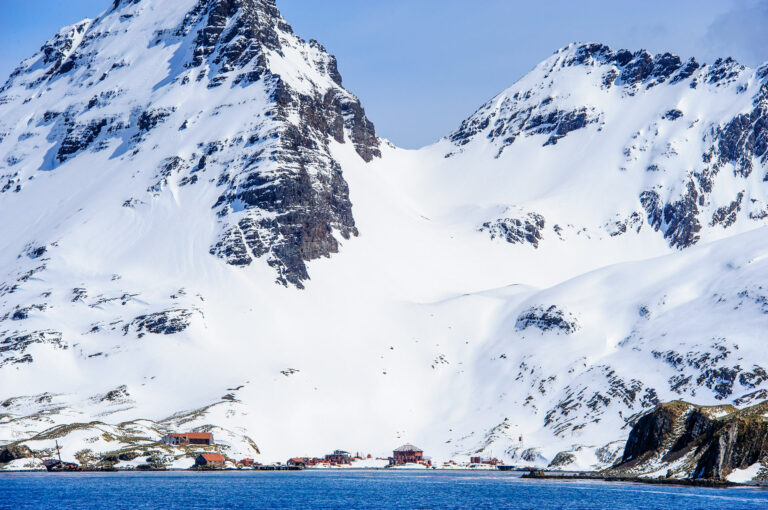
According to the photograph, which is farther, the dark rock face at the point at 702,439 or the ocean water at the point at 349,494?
the dark rock face at the point at 702,439

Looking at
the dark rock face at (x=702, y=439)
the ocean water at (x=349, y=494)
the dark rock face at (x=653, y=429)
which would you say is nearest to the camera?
the ocean water at (x=349, y=494)

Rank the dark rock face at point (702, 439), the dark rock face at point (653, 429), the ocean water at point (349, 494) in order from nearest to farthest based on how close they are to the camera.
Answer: the ocean water at point (349, 494)
the dark rock face at point (702, 439)
the dark rock face at point (653, 429)

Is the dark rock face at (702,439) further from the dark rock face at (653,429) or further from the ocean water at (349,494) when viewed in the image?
the ocean water at (349,494)

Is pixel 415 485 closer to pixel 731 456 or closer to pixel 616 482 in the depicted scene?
pixel 616 482

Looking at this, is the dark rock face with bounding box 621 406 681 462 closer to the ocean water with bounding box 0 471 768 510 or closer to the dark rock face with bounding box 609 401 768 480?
the dark rock face with bounding box 609 401 768 480

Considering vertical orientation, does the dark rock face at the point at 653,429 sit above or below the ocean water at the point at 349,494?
above

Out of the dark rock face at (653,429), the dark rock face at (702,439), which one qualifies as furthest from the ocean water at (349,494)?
the dark rock face at (653,429)

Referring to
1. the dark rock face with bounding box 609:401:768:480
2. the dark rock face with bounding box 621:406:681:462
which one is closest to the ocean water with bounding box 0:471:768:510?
the dark rock face with bounding box 609:401:768:480

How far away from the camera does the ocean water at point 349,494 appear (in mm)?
138250

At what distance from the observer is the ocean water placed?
13825cm

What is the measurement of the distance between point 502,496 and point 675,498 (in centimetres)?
2495

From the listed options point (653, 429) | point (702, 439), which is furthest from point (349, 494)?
point (702, 439)

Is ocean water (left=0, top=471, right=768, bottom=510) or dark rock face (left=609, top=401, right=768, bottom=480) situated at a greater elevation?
dark rock face (left=609, top=401, right=768, bottom=480)

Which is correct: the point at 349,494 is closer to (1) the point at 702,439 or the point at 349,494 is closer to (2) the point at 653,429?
(2) the point at 653,429
